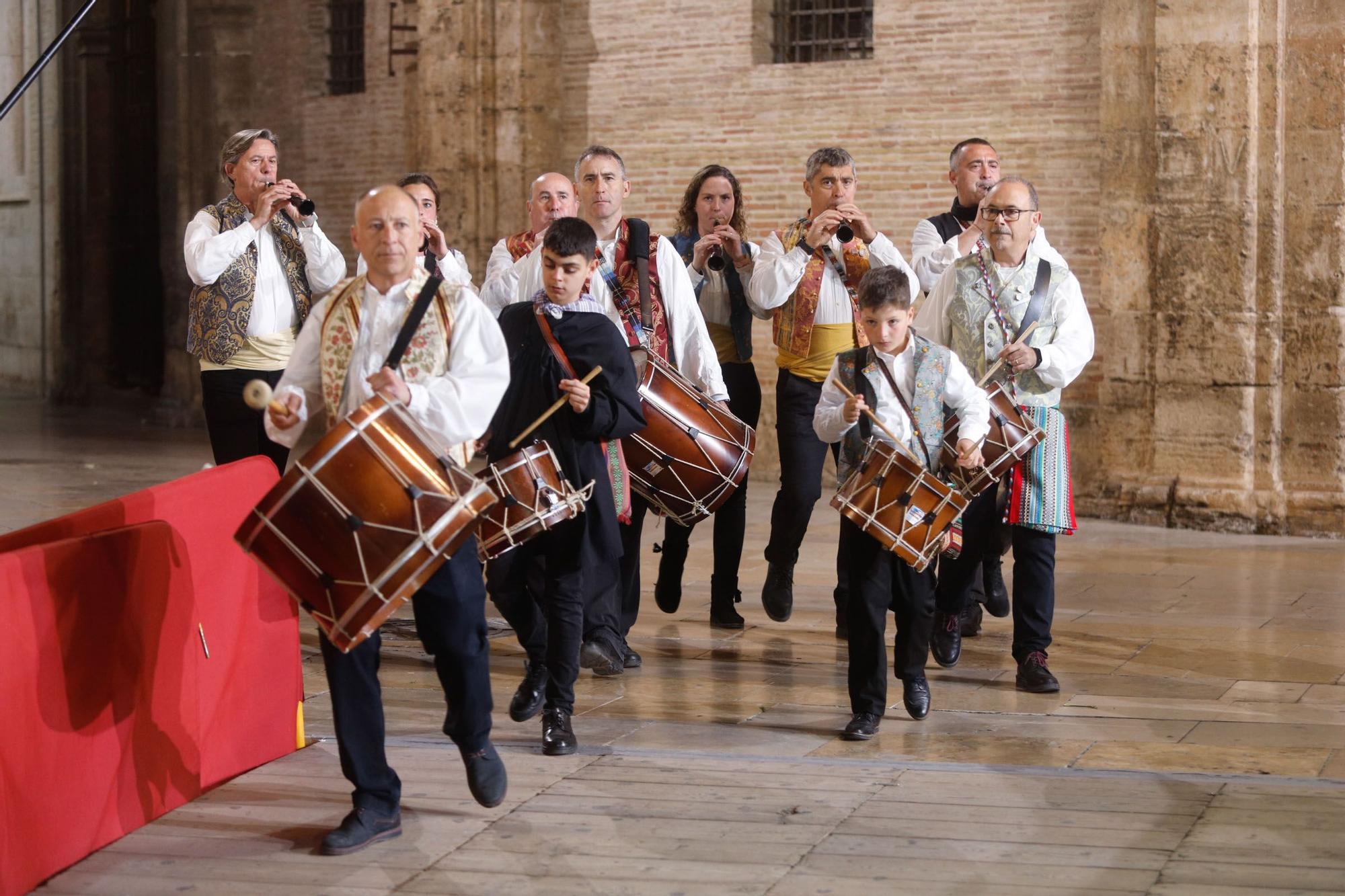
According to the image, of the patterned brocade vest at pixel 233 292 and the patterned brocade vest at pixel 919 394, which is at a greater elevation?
the patterned brocade vest at pixel 233 292

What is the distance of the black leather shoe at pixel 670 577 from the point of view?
7.07 m

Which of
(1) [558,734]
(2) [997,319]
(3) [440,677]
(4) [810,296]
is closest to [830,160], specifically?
(4) [810,296]

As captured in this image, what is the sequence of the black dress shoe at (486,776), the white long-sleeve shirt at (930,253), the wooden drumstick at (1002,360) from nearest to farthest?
the black dress shoe at (486,776) < the wooden drumstick at (1002,360) < the white long-sleeve shirt at (930,253)

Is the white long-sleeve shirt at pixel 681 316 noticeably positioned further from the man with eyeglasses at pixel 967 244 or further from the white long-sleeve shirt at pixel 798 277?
the man with eyeglasses at pixel 967 244

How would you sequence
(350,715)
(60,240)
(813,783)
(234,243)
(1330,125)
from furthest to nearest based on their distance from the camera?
(60,240), (1330,125), (234,243), (813,783), (350,715)

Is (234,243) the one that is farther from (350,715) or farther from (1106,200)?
(1106,200)

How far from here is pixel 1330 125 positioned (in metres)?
9.82

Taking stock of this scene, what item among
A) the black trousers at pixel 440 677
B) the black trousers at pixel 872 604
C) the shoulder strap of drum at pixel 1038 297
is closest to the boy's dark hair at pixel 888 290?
the black trousers at pixel 872 604

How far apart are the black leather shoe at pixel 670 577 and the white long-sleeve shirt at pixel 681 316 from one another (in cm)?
90

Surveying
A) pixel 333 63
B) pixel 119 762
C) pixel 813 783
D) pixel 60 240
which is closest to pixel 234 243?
pixel 119 762

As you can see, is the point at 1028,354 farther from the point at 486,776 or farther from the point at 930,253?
→ the point at 486,776

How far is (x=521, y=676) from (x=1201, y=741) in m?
2.35

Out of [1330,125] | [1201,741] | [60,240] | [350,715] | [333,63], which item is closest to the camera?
[350,715]

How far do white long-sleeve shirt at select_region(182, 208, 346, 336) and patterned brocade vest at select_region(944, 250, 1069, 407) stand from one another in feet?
6.98
